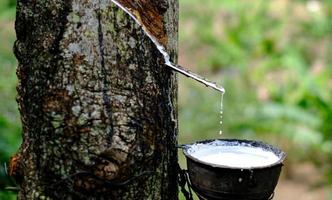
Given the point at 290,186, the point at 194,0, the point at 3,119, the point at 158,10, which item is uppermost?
the point at 194,0

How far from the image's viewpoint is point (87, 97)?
181 centimetres

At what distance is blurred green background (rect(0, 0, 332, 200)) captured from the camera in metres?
5.71

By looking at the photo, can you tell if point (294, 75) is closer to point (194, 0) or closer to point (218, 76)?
point (218, 76)

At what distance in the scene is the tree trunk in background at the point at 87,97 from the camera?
1.80 meters

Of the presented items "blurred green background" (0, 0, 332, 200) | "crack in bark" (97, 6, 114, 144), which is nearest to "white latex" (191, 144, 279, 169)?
"crack in bark" (97, 6, 114, 144)

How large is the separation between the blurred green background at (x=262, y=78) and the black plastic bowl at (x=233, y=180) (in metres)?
2.09

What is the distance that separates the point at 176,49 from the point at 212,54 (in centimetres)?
559

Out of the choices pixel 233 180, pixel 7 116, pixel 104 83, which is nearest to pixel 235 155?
pixel 233 180

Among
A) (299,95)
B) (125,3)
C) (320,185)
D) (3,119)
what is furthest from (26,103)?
(299,95)

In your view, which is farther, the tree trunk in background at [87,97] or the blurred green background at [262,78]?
the blurred green background at [262,78]

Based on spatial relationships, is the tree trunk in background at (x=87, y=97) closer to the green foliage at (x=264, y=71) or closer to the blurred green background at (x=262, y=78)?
the blurred green background at (x=262, y=78)

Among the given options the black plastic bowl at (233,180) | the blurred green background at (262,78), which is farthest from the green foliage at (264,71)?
the black plastic bowl at (233,180)

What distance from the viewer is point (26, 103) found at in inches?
75.2

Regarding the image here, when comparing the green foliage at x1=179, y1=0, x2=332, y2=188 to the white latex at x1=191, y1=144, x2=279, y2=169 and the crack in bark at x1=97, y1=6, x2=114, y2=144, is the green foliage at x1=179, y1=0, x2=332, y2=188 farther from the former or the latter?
the crack in bark at x1=97, y1=6, x2=114, y2=144
